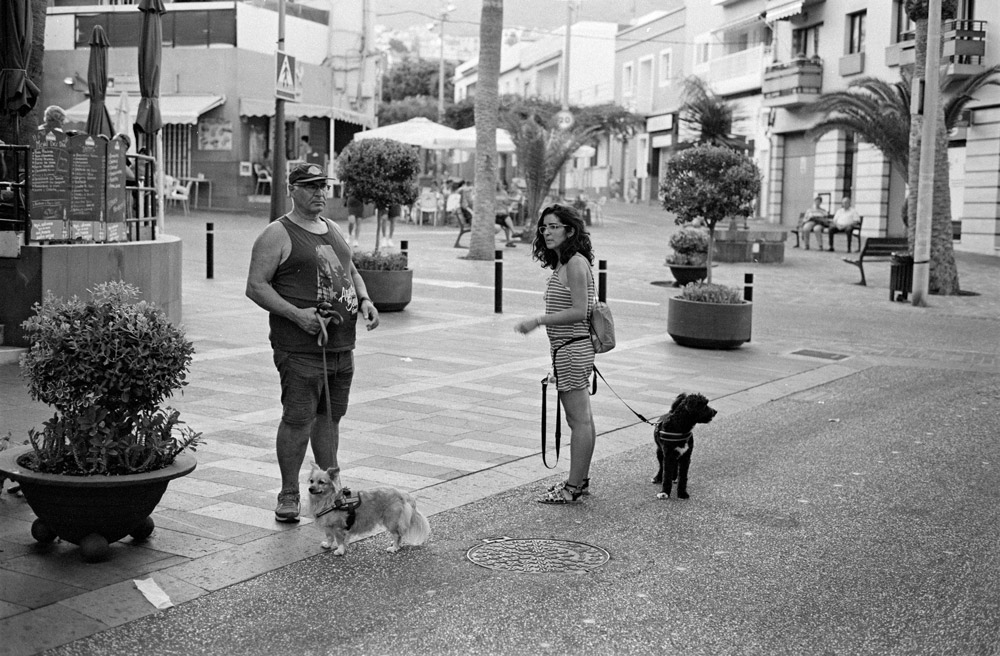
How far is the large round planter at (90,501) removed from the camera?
518cm

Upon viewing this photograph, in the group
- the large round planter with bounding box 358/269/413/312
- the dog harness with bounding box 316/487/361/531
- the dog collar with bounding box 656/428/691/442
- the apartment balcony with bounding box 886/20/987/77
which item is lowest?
the dog harness with bounding box 316/487/361/531

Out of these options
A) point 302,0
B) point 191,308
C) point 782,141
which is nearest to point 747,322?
point 191,308

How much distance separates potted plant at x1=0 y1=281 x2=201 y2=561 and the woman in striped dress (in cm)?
213

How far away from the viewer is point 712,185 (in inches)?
668

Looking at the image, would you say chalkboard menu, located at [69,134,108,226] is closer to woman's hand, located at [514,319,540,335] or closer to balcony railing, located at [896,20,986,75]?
woman's hand, located at [514,319,540,335]

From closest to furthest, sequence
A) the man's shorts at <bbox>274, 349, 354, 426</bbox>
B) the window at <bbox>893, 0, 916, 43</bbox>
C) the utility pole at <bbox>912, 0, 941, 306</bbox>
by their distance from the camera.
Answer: the man's shorts at <bbox>274, 349, 354, 426</bbox>
the utility pole at <bbox>912, 0, 941, 306</bbox>
the window at <bbox>893, 0, 916, 43</bbox>

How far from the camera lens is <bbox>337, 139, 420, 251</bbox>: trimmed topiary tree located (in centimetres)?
1659

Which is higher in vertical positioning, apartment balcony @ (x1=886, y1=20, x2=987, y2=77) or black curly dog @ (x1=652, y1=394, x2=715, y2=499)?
apartment balcony @ (x1=886, y1=20, x2=987, y2=77)

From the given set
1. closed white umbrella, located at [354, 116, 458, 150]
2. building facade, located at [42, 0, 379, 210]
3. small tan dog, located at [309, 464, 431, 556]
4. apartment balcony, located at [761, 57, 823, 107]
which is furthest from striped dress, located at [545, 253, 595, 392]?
apartment balcony, located at [761, 57, 823, 107]

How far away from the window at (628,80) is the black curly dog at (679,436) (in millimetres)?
57204

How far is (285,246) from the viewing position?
5.96 m

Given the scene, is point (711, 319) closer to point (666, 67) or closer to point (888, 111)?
point (888, 111)

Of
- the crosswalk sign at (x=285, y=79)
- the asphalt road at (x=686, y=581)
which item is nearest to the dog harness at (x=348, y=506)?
the asphalt road at (x=686, y=581)

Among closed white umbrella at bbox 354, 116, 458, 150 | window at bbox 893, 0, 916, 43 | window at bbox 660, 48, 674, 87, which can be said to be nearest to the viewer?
closed white umbrella at bbox 354, 116, 458, 150
